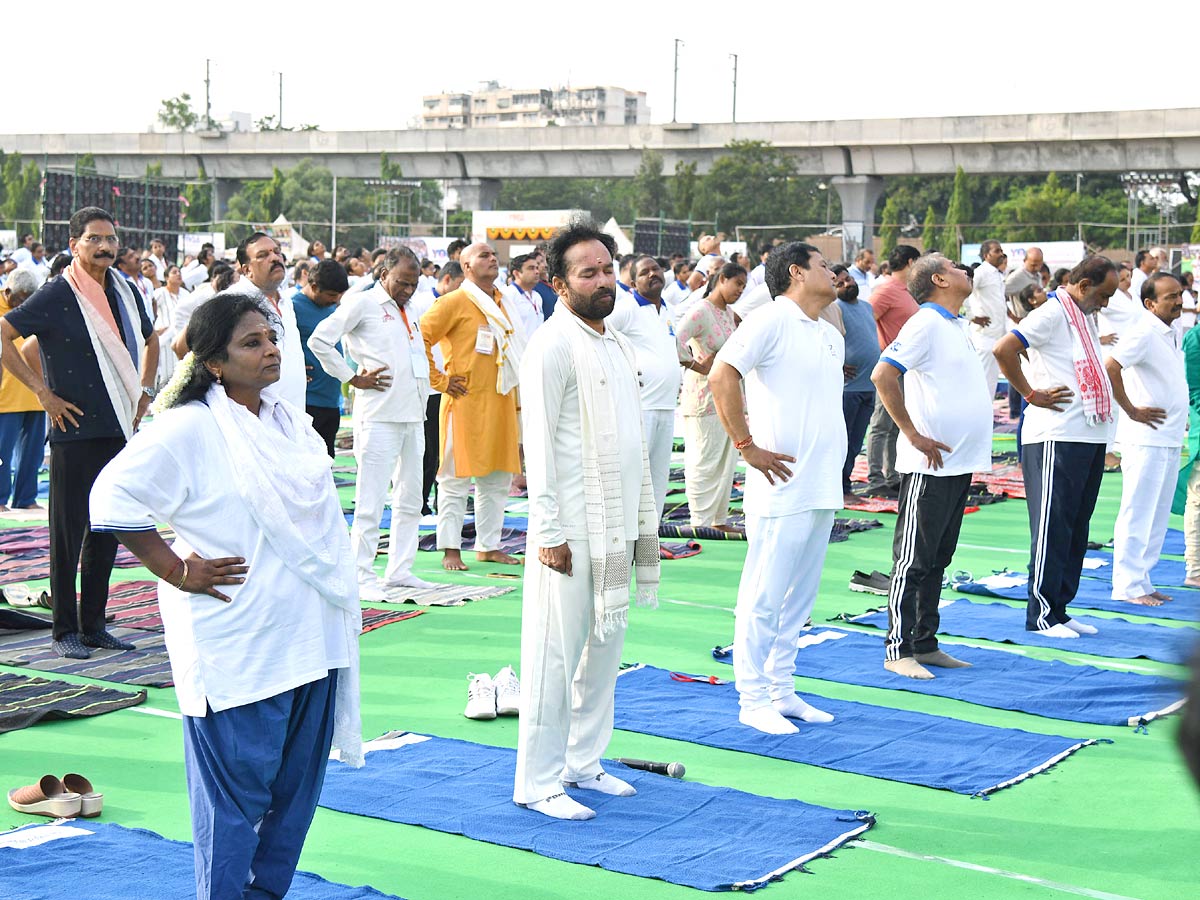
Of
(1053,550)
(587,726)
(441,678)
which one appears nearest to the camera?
(587,726)

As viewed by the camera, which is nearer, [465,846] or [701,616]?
[465,846]

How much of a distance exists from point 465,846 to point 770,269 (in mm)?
2797

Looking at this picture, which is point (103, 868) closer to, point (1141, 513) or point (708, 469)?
point (1141, 513)

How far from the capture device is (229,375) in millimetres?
3725

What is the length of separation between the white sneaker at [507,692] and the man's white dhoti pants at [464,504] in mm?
3045

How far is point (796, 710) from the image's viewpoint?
6.16 metres

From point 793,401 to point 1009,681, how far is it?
1876 mm

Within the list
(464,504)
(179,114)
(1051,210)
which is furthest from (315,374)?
(179,114)

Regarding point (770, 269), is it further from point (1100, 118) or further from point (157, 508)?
point (1100, 118)

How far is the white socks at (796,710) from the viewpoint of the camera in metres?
6.14

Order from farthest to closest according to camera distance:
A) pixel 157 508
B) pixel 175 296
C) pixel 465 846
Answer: pixel 175 296 < pixel 465 846 < pixel 157 508

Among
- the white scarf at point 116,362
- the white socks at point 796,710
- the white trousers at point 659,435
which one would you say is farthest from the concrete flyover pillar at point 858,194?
the white socks at point 796,710

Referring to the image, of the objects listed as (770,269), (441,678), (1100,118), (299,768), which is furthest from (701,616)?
(1100,118)

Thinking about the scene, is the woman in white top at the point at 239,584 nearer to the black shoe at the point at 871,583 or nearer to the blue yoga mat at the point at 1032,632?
the blue yoga mat at the point at 1032,632
